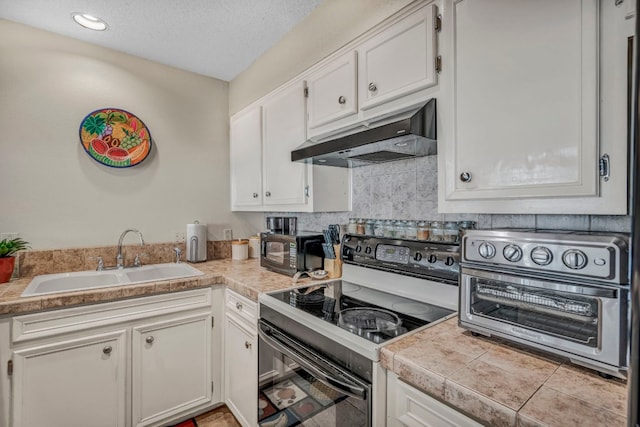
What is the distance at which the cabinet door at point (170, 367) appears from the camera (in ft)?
5.78

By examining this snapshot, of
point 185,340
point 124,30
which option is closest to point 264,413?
point 185,340

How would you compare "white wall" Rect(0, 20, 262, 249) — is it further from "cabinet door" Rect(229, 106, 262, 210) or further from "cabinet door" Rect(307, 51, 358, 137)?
"cabinet door" Rect(307, 51, 358, 137)

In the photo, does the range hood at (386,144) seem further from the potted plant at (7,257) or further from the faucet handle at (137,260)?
the potted plant at (7,257)

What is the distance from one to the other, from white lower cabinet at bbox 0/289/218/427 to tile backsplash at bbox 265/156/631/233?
46.4 inches

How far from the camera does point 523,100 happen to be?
92cm

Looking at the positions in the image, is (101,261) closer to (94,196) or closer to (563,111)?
(94,196)

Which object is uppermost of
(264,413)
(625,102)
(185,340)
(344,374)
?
(625,102)

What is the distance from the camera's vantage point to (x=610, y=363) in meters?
0.74

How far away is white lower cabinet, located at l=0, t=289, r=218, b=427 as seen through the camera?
1.49 metres

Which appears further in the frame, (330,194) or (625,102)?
(330,194)

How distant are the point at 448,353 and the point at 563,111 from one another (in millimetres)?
752

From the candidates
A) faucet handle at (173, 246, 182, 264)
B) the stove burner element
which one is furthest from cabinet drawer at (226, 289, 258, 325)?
faucet handle at (173, 246, 182, 264)

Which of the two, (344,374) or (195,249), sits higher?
(195,249)

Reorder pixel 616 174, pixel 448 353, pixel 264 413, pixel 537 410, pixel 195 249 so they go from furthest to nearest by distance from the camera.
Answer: pixel 195 249 → pixel 264 413 → pixel 448 353 → pixel 616 174 → pixel 537 410
